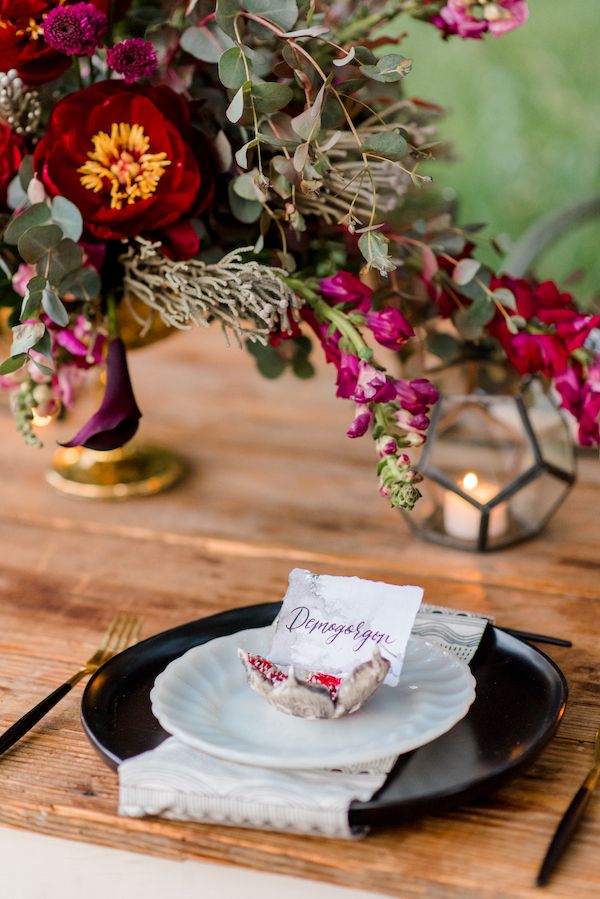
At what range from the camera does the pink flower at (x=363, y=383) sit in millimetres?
673

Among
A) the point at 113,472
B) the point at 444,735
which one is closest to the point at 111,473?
the point at 113,472

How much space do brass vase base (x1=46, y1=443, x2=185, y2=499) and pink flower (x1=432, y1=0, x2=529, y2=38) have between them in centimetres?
58

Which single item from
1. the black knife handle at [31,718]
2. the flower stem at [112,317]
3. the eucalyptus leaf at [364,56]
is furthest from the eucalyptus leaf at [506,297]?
the black knife handle at [31,718]

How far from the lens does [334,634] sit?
0.64 meters

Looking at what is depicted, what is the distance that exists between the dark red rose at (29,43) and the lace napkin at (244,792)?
51cm

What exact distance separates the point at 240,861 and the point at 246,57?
1.76 ft

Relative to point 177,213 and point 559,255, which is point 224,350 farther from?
point 559,255

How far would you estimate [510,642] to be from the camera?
688mm

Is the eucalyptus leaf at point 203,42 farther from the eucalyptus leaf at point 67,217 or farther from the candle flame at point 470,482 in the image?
the candle flame at point 470,482

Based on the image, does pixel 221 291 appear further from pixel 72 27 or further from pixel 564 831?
pixel 564 831

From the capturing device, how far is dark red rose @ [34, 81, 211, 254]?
71cm

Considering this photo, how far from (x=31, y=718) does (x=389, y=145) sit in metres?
0.47

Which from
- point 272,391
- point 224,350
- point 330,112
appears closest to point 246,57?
point 330,112

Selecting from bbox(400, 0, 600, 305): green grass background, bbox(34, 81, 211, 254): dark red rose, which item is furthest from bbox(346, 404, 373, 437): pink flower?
bbox(400, 0, 600, 305): green grass background
